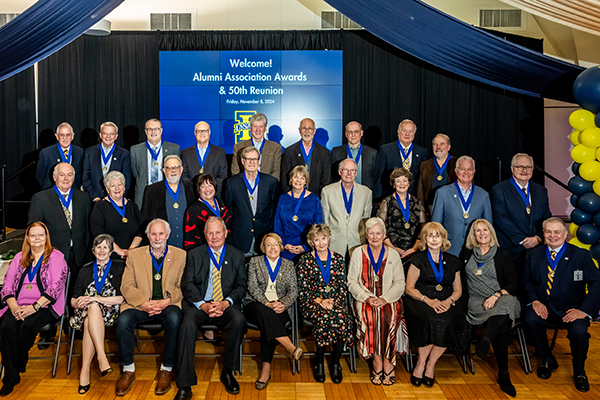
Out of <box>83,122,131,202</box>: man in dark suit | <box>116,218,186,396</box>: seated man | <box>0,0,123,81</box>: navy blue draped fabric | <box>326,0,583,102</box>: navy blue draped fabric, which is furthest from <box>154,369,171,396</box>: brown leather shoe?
<box>326,0,583,102</box>: navy blue draped fabric

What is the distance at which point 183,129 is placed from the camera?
7.22m

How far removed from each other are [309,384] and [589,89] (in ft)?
10.3

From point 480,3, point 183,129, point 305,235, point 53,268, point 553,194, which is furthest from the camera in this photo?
point 553,194

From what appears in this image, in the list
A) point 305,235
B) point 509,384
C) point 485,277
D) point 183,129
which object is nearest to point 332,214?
point 305,235

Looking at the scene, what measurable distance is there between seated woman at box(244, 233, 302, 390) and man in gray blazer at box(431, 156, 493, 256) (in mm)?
1342

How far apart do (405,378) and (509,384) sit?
70 cm

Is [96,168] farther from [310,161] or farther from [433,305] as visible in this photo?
[433,305]

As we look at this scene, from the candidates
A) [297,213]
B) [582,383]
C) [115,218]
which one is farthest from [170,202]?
[582,383]

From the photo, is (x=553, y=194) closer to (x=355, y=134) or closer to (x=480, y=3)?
(x=480, y=3)

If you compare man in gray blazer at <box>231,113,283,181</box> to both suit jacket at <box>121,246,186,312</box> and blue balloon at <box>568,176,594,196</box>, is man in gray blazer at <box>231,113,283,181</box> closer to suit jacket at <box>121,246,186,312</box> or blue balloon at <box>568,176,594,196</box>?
suit jacket at <box>121,246,186,312</box>

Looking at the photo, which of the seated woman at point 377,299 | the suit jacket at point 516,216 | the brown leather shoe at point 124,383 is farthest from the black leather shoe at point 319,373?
the suit jacket at point 516,216

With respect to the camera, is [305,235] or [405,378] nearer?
[405,378]

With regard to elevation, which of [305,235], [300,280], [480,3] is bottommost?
[300,280]

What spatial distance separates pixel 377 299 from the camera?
389 cm
